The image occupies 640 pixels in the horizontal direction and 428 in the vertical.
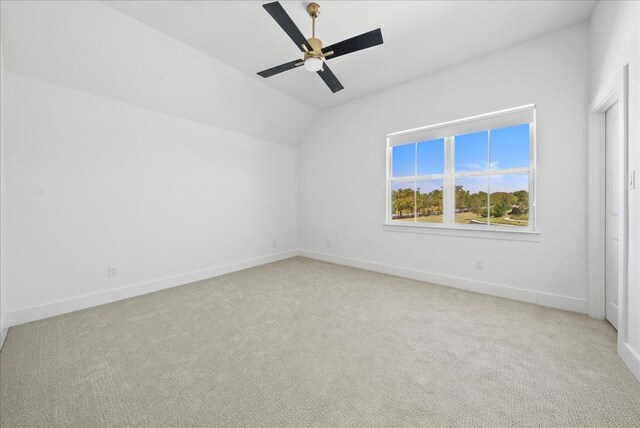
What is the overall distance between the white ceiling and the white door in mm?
1184

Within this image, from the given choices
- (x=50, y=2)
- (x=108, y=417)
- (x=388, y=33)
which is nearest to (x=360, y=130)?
(x=388, y=33)

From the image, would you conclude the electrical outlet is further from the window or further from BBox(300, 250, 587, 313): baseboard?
the window

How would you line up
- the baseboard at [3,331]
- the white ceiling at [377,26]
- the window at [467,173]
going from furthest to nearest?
the window at [467,173]
the white ceiling at [377,26]
the baseboard at [3,331]

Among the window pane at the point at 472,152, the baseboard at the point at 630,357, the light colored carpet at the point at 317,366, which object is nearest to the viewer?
the light colored carpet at the point at 317,366

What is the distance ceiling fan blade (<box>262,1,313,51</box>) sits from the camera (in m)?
1.76

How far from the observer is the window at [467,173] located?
9.83ft

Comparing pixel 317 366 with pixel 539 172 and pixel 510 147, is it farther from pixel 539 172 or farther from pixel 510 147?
pixel 510 147

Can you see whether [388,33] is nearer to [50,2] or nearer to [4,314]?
[50,2]

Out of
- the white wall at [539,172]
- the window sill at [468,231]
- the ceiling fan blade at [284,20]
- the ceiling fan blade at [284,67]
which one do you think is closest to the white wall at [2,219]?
the ceiling fan blade at [284,67]

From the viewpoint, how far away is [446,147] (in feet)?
11.6

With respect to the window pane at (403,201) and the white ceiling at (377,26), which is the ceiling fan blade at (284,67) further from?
the window pane at (403,201)

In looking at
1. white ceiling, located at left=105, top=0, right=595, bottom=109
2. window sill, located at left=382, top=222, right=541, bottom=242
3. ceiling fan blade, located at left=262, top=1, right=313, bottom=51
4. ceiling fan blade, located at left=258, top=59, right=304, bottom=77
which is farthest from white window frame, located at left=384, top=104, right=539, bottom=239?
ceiling fan blade, located at left=262, top=1, right=313, bottom=51

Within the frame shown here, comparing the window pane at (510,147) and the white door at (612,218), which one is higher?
the window pane at (510,147)

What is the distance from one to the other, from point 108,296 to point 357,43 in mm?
3817
